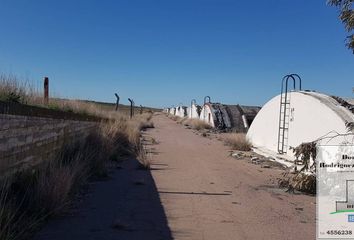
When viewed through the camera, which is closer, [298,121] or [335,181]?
[335,181]

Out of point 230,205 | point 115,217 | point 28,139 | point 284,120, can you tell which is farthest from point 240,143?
point 115,217

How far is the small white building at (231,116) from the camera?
154 feet

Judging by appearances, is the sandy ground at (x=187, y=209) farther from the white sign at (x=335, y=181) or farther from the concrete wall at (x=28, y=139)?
the concrete wall at (x=28, y=139)

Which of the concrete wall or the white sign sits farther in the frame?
the white sign

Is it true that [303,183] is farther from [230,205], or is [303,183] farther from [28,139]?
[28,139]

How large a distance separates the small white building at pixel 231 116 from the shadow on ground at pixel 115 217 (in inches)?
1357

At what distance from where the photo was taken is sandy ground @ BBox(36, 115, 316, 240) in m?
7.71

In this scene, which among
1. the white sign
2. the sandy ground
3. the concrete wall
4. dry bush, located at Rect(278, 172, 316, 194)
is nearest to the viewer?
the sandy ground

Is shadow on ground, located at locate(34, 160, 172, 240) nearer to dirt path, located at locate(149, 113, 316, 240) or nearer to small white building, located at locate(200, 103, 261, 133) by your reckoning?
dirt path, located at locate(149, 113, 316, 240)

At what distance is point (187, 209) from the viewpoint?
31.0 feet

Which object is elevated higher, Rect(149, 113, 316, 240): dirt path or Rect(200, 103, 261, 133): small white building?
Rect(200, 103, 261, 133): small white building

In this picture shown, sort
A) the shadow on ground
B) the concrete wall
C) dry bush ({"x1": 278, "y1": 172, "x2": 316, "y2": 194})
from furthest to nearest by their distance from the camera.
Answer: dry bush ({"x1": 278, "y1": 172, "x2": 316, "y2": 194}), the concrete wall, the shadow on ground

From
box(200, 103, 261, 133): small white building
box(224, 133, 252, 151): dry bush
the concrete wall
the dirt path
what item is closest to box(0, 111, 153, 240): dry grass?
the concrete wall

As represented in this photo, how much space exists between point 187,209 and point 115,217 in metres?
1.61
